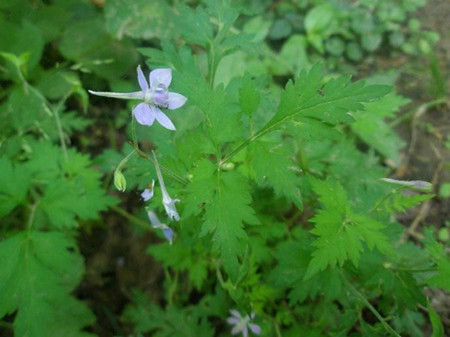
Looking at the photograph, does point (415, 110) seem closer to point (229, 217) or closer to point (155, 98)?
point (229, 217)

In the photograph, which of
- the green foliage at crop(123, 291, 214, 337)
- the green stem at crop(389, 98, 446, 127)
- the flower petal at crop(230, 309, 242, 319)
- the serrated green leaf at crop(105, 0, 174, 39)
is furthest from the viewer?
the green stem at crop(389, 98, 446, 127)

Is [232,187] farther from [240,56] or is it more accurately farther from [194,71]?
[240,56]

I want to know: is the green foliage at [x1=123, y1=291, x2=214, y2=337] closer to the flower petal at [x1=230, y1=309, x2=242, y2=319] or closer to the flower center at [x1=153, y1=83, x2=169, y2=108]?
the flower petal at [x1=230, y1=309, x2=242, y2=319]

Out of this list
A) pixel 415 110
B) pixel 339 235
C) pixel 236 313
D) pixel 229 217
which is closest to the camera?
pixel 229 217

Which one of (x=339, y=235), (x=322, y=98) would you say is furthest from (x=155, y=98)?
(x=339, y=235)

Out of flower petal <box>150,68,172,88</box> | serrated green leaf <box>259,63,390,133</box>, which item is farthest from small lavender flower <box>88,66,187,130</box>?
serrated green leaf <box>259,63,390,133</box>

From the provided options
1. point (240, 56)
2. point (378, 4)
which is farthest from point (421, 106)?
point (240, 56)

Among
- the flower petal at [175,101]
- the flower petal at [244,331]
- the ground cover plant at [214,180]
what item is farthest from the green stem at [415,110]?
the flower petal at [175,101]

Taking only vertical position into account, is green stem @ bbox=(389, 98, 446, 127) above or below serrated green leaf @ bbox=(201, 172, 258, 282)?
below

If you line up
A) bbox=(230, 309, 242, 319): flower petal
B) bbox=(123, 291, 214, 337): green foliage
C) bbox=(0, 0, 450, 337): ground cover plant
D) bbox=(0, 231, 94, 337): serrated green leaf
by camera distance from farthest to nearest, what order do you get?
bbox=(123, 291, 214, 337): green foliage
bbox=(230, 309, 242, 319): flower petal
bbox=(0, 231, 94, 337): serrated green leaf
bbox=(0, 0, 450, 337): ground cover plant
